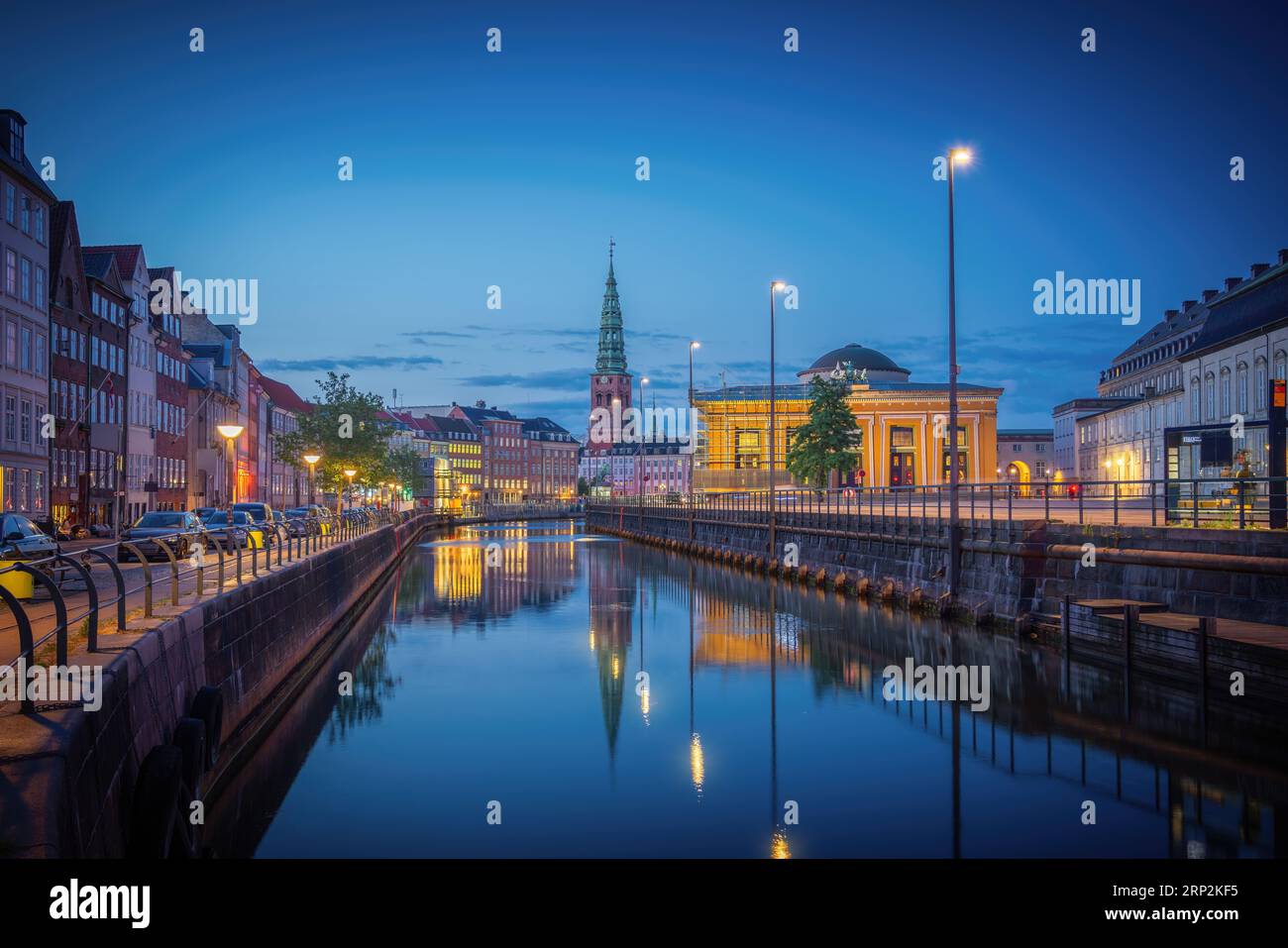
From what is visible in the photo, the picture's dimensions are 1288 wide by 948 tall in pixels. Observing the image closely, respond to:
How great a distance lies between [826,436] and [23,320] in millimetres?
51404

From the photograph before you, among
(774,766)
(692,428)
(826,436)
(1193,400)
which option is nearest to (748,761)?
(774,766)

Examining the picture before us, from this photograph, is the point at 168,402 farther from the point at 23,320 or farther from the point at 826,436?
the point at 826,436

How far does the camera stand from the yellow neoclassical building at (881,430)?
352ft

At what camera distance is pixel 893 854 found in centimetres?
1227

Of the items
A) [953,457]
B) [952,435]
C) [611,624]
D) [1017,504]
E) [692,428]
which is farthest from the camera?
[692,428]

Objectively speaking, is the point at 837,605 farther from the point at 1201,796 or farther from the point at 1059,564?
the point at 1201,796

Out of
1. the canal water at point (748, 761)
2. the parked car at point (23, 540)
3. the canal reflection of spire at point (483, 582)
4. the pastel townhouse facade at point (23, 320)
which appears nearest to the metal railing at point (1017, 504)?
the canal water at point (748, 761)

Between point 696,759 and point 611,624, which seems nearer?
point 696,759

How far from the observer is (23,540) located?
23.5 metres

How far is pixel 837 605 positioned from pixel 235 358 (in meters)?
71.9

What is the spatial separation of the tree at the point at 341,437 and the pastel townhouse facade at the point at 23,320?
1040 inches

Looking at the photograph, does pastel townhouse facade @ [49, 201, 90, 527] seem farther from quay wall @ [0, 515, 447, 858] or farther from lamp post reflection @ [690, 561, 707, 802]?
lamp post reflection @ [690, 561, 707, 802]

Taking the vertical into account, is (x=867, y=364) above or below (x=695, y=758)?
above
